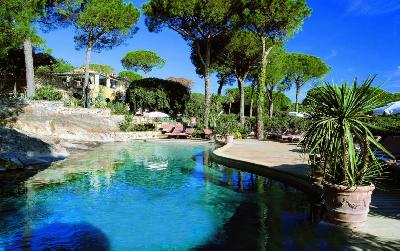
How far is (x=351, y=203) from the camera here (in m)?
6.23

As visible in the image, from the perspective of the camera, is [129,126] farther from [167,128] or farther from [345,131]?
[345,131]

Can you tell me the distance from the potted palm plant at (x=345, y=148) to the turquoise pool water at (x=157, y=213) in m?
0.56

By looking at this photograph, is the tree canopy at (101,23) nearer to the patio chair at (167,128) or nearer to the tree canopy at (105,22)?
the tree canopy at (105,22)

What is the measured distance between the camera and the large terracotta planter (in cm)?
616

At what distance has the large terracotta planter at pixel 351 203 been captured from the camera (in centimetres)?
616

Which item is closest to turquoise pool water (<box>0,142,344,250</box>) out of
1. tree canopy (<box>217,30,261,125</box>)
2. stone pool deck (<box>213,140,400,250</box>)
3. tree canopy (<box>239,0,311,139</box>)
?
stone pool deck (<box>213,140,400,250</box>)

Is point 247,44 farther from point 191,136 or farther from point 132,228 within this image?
point 132,228

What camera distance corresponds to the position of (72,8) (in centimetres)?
2942

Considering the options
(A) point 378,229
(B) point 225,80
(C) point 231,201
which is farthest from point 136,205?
(B) point 225,80

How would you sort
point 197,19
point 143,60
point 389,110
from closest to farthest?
point 389,110, point 197,19, point 143,60

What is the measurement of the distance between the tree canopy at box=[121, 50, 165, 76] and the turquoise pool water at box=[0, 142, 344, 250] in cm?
5567

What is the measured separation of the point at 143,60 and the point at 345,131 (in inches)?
2510

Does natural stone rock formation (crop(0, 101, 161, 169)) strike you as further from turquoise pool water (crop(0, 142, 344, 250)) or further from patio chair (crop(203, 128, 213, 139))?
patio chair (crop(203, 128, 213, 139))

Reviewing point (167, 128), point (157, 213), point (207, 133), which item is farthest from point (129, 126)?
point (157, 213)
